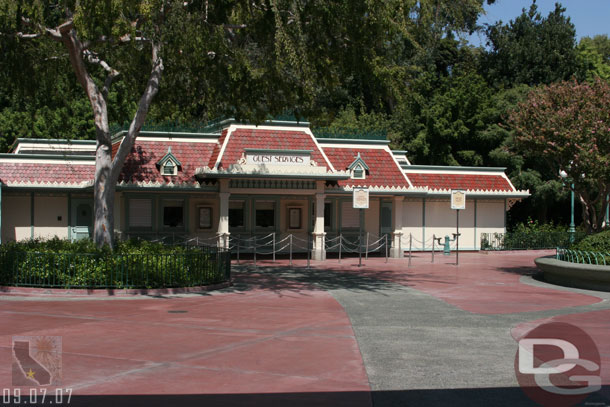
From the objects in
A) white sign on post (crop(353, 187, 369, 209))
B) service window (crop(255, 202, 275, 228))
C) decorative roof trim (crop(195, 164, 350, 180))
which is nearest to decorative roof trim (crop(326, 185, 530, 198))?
decorative roof trim (crop(195, 164, 350, 180))

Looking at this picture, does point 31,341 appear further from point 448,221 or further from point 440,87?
point 440,87

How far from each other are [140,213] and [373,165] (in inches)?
416

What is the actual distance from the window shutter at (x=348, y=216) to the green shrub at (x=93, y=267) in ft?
49.6

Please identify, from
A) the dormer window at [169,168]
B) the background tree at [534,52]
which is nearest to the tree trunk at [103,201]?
the dormer window at [169,168]

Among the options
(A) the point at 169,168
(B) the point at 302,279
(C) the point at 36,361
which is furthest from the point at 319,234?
(C) the point at 36,361

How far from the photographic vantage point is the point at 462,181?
3569cm

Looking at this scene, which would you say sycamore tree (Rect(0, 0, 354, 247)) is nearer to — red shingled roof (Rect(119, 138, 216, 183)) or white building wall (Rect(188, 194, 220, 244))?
red shingled roof (Rect(119, 138, 216, 183))

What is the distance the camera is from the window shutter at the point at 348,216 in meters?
32.2

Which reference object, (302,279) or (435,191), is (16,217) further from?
(435,191)

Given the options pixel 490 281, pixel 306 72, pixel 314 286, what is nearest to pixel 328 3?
pixel 306 72

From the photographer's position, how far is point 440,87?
47.1 meters

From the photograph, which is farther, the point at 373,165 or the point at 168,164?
the point at 373,165

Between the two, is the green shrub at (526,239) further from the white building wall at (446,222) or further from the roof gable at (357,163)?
the roof gable at (357,163)
